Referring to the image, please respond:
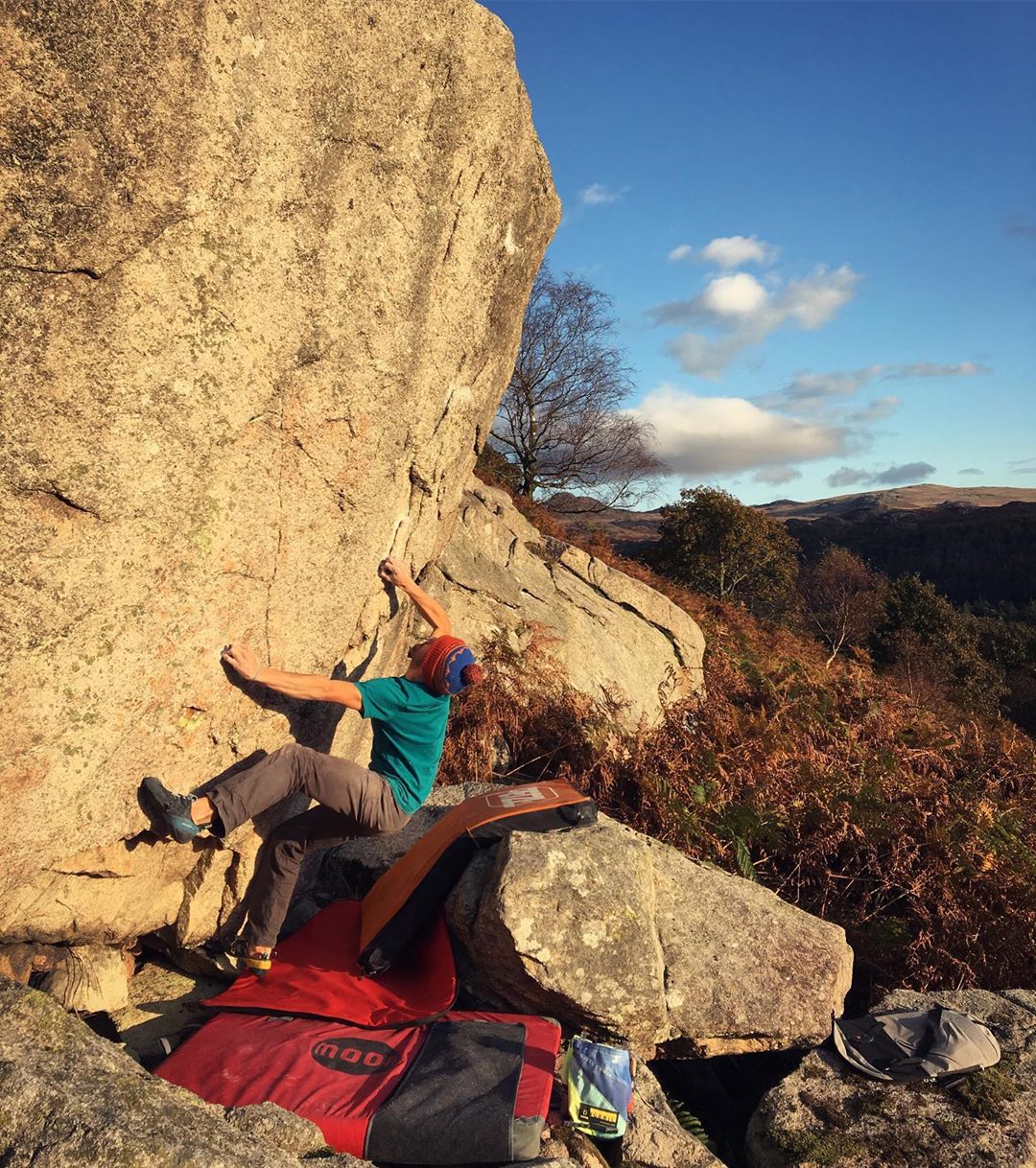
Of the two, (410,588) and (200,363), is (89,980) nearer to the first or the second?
(410,588)

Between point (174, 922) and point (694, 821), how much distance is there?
13.1 ft

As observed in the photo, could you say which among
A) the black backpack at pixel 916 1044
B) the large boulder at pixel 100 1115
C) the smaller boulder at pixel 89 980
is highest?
the large boulder at pixel 100 1115

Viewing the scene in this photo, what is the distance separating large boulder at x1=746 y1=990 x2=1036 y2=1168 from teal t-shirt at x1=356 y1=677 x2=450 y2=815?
101 inches

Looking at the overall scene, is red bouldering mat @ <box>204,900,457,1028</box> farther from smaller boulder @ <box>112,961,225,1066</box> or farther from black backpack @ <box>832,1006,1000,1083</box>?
black backpack @ <box>832,1006,1000,1083</box>

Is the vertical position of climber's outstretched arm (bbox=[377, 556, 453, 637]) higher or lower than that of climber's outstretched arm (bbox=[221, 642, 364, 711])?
higher

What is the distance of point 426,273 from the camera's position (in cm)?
471

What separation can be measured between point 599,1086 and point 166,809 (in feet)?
8.21

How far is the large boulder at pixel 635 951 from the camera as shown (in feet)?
13.1

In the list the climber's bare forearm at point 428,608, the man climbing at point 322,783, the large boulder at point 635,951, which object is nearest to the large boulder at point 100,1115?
the man climbing at point 322,783

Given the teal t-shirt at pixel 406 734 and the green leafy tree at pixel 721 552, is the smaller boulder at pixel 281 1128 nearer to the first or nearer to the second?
the teal t-shirt at pixel 406 734

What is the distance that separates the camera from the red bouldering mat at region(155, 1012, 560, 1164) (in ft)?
10.1

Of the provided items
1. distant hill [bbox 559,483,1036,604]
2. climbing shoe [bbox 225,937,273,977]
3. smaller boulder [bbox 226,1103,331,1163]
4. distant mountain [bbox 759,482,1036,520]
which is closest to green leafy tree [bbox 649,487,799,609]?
climbing shoe [bbox 225,937,273,977]

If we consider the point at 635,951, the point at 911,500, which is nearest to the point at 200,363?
the point at 635,951

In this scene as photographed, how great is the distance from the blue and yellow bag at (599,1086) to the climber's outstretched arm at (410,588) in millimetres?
2592
